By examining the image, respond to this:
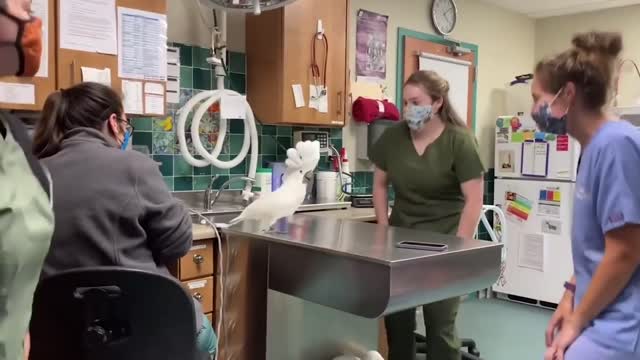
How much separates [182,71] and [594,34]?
2144 mm

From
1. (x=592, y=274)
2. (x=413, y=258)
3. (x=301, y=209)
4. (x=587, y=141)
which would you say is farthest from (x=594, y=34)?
(x=301, y=209)

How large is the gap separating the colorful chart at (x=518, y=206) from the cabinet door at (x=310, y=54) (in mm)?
1791

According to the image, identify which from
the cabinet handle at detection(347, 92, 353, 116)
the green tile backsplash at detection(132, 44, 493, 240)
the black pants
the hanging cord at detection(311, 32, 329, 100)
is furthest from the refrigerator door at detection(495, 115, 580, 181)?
the black pants

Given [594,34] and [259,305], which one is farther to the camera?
[259,305]

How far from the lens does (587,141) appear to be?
133 cm

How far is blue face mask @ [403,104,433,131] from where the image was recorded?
2393mm

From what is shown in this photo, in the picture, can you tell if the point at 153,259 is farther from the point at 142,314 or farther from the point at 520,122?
the point at 520,122

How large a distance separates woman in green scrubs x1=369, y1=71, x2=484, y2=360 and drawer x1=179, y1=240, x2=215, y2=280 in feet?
2.60

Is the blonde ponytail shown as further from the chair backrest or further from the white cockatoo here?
the chair backrest

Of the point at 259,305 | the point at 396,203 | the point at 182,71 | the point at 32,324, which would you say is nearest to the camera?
the point at 32,324

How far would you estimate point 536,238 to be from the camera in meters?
4.32

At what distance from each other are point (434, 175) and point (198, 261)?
993 millimetres

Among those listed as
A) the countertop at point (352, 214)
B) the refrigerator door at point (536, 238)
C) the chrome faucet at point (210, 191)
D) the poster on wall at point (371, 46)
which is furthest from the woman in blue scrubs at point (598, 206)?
the refrigerator door at point (536, 238)

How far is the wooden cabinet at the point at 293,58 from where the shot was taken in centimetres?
307
